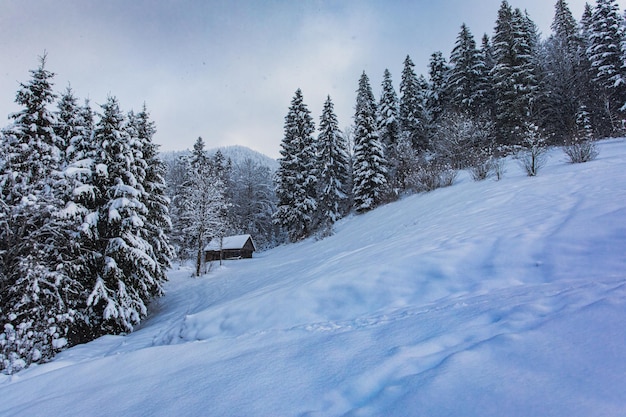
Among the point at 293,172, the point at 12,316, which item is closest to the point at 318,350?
the point at 12,316

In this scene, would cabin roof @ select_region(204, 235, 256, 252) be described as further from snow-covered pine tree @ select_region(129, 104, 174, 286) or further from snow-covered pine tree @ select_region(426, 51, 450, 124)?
snow-covered pine tree @ select_region(426, 51, 450, 124)

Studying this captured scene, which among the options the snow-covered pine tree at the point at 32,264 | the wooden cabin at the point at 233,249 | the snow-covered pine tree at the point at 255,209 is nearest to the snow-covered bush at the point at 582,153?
the snow-covered pine tree at the point at 32,264

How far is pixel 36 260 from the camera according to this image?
9320 millimetres

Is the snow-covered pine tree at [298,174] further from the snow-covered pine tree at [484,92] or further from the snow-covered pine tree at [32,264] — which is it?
the snow-covered pine tree at [32,264]

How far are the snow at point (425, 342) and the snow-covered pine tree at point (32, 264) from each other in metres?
5.52

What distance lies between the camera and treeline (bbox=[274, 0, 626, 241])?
22.5m

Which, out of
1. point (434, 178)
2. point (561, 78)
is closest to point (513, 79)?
point (561, 78)

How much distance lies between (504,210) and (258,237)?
40.0 m

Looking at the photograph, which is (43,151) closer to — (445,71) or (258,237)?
(258,237)

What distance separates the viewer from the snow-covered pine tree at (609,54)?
22.2 metres

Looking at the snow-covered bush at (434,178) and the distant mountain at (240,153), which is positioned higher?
the distant mountain at (240,153)

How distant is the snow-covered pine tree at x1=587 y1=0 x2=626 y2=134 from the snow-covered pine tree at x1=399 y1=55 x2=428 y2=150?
13966mm

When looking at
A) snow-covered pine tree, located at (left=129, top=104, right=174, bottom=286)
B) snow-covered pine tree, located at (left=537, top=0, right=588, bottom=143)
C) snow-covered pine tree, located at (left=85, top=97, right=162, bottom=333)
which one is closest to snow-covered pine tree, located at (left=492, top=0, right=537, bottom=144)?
snow-covered pine tree, located at (left=537, top=0, right=588, bottom=143)

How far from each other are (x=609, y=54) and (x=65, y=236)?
35378mm
